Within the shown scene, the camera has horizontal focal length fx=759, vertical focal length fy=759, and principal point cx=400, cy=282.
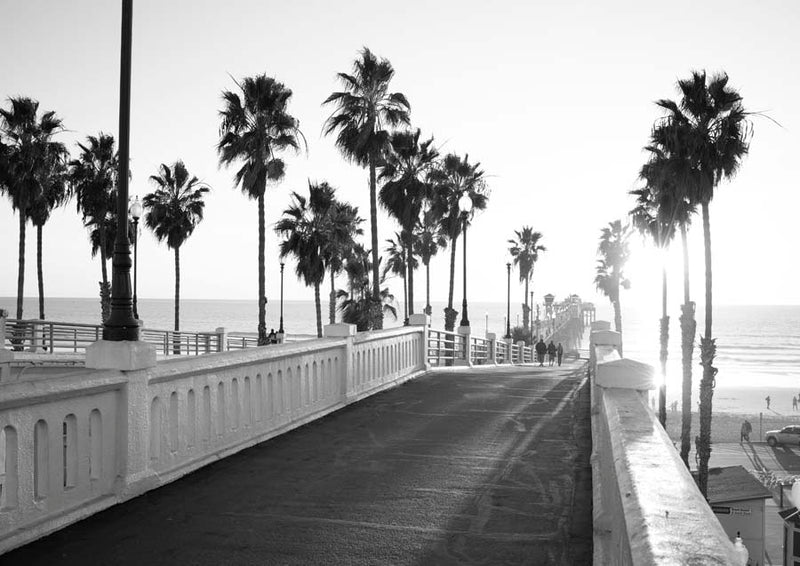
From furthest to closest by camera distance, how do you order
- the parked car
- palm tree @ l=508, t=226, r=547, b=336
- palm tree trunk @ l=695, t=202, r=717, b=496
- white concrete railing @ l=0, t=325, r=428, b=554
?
palm tree @ l=508, t=226, r=547, b=336 → the parked car → palm tree trunk @ l=695, t=202, r=717, b=496 → white concrete railing @ l=0, t=325, r=428, b=554

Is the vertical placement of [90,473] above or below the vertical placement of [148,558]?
above

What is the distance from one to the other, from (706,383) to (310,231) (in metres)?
24.2

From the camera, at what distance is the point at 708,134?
1247 inches

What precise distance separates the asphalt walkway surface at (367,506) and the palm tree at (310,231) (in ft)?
115

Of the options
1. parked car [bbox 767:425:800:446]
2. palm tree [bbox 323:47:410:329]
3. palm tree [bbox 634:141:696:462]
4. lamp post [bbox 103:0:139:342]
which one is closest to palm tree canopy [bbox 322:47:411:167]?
palm tree [bbox 323:47:410:329]

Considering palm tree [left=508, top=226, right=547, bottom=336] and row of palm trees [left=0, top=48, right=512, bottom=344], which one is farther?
palm tree [left=508, top=226, right=547, bottom=336]

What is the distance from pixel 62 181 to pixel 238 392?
1574 inches

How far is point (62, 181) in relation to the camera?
43.7 meters

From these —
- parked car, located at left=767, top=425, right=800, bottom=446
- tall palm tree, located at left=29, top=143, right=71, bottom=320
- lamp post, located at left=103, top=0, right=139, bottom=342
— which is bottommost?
parked car, located at left=767, top=425, right=800, bottom=446

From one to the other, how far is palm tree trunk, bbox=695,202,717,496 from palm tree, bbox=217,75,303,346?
62.5 ft

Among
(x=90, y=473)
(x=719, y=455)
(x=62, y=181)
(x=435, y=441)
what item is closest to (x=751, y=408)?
(x=719, y=455)

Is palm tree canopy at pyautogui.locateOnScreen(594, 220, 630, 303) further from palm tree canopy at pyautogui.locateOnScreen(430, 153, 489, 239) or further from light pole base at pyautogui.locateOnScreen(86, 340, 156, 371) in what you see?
light pole base at pyautogui.locateOnScreen(86, 340, 156, 371)

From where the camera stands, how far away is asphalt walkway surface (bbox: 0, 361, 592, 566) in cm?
528

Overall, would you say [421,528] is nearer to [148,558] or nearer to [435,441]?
[148,558]
